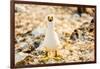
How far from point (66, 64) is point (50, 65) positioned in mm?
189

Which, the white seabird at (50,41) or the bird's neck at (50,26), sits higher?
the bird's neck at (50,26)

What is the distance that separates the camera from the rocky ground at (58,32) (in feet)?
6.69

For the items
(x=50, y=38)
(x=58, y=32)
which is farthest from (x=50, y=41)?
(x=58, y=32)

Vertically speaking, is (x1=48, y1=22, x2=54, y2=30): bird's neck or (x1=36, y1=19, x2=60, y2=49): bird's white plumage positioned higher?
(x1=48, y1=22, x2=54, y2=30): bird's neck

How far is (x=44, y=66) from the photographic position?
2125 mm

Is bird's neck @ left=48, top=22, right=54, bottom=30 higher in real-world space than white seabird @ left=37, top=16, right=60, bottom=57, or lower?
higher

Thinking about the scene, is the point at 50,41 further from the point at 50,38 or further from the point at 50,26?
the point at 50,26

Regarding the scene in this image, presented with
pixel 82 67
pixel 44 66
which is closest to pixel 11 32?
pixel 44 66

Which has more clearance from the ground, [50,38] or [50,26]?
[50,26]

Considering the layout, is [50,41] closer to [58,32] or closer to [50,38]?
[50,38]

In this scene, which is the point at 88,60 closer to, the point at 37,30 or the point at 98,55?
the point at 98,55

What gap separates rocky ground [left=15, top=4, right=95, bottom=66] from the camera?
80.3 inches

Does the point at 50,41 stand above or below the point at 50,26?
below

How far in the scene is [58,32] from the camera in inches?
85.4
